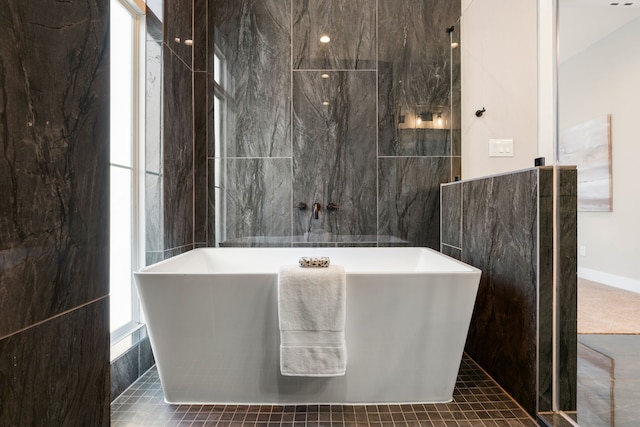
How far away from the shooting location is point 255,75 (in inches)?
108

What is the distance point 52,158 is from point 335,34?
8.38ft

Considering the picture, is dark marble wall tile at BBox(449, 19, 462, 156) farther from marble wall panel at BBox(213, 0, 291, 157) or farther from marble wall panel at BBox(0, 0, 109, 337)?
marble wall panel at BBox(0, 0, 109, 337)

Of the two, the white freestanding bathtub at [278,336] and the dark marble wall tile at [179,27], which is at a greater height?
the dark marble wall tile at [179,27]

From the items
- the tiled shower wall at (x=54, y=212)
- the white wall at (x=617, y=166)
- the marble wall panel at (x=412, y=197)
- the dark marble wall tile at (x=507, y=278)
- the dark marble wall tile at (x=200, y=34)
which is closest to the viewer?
the tiled shower wall at (x=54, y=212)

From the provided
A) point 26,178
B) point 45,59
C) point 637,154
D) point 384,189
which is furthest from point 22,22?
point 384,189

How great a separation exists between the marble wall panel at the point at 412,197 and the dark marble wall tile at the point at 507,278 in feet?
1.87

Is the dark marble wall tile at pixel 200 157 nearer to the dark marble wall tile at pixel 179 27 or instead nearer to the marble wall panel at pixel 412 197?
the dark marble wall tile at pixel 179 27

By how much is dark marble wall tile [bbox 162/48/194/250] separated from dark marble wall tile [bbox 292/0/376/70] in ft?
2.85

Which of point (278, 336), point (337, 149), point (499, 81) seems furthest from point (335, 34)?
point (278, 336)

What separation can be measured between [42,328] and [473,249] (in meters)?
2.11

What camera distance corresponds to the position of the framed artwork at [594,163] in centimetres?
151

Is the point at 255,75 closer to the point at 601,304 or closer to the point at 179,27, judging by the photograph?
the point at 179,27

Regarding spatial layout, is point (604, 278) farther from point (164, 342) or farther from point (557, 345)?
point (164, 342)

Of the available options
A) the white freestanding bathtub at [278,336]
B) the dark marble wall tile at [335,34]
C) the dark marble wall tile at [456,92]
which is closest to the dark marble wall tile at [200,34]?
the dark marble wall tile at [335,34]
